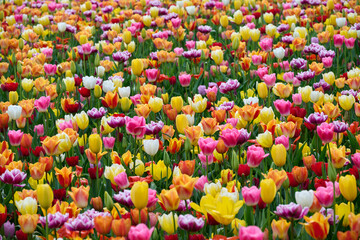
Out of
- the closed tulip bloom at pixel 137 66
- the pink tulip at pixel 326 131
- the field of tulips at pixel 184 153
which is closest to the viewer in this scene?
the field of tulips at pixel 184 153

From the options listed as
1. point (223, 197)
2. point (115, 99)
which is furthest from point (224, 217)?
point (115, 99)

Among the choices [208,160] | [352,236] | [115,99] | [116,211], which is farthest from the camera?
[115,99]

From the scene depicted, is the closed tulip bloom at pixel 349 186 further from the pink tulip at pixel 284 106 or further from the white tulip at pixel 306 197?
the pink tulip at pixel 284 106

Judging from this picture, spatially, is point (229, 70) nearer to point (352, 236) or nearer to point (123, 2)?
point (352, 236)

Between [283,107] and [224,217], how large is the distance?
56.7 inches

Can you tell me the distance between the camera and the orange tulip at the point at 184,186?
81.0 inches

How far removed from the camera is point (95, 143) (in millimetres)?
2641

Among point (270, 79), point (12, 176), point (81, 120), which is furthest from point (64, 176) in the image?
point (270, 79)

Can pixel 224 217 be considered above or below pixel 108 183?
above

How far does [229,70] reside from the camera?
486cm

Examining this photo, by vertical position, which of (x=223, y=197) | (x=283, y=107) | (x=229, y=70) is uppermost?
(x=223, y=197)

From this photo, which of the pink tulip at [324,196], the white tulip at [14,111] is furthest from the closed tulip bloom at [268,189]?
the white tulip at [14,111]

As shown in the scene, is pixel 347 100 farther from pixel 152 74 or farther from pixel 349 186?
pixel 152 74

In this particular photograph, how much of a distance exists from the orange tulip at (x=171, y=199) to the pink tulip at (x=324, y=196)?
573mm
